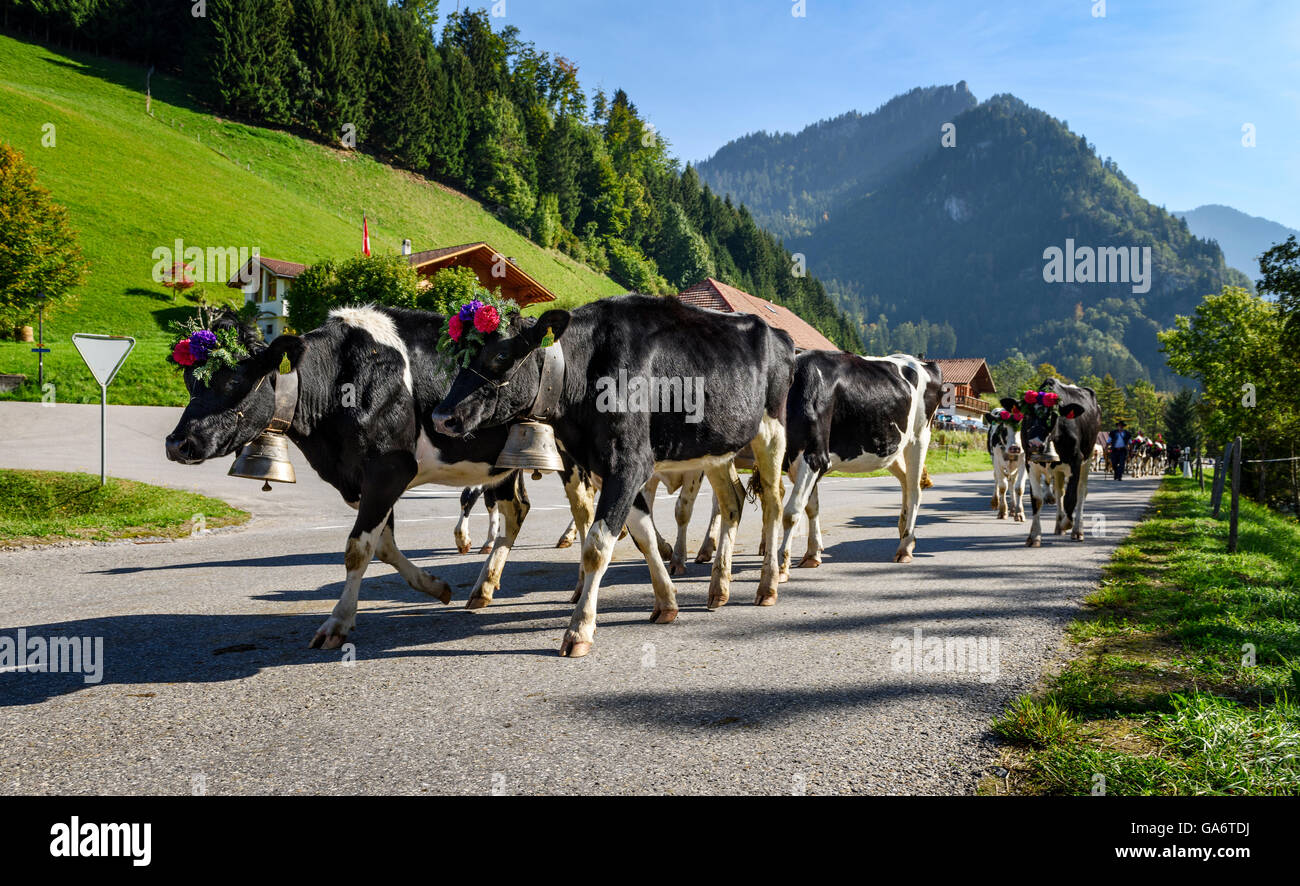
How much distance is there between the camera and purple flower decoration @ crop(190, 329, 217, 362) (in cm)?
484

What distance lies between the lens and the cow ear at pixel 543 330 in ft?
16.0

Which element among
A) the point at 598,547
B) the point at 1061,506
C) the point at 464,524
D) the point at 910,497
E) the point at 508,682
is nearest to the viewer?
the point at 508,682

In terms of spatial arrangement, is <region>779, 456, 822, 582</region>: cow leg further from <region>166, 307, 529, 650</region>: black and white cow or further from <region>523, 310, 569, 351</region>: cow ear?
<region>523, 310, 569, 351</region>: cow ear

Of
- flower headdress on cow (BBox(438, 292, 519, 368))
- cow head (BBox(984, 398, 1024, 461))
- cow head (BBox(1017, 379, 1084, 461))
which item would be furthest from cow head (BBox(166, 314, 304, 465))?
cow head (BBox(984, 398, 1024, 461))

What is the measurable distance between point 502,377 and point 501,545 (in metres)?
1.96

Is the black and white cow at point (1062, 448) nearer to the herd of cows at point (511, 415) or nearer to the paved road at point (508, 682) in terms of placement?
the paved road at point (508, 682)

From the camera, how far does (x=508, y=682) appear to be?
4211mm

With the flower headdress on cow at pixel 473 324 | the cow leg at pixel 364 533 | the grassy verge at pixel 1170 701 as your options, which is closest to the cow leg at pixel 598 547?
the flower headdress on cow at pixel 473 324

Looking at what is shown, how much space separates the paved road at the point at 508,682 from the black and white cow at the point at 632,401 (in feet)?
2.29

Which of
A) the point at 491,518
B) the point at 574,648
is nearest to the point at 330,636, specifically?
the point at 574,648

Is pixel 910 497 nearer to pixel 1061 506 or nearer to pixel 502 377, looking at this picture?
pixel 1061 506
